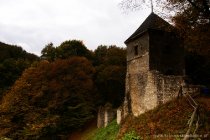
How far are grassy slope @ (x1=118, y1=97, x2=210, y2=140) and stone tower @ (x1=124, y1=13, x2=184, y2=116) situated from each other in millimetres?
1220

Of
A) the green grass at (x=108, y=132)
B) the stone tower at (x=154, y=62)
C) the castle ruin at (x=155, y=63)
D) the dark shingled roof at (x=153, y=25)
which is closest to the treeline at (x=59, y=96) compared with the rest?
the green grass at (x=108, y=132)

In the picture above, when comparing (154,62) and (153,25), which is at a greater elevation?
(153,25)

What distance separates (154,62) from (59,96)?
15142 mm

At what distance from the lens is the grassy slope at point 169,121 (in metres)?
16.8

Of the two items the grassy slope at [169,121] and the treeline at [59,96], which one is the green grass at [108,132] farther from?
the treeline at [59,96]

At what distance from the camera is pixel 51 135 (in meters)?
32.2

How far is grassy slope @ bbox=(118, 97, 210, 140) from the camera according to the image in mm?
16828

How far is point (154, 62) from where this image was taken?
75.1ft

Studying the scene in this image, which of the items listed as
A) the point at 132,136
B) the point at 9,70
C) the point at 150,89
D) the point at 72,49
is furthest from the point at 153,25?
the point at 72,49

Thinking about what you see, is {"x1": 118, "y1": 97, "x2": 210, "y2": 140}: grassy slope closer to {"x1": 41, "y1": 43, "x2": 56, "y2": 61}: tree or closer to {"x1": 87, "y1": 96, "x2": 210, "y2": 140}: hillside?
{"x1": 87, "y1": 96, "x2": 210, "y2": 140}: hillside

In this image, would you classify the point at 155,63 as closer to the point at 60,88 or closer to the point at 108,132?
the point at 108,132

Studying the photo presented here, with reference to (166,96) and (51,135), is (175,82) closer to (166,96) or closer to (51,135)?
(166,96)

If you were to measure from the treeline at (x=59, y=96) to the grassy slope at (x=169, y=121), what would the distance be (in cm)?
1252

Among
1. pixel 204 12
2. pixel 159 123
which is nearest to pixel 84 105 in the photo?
pixel 159 123
